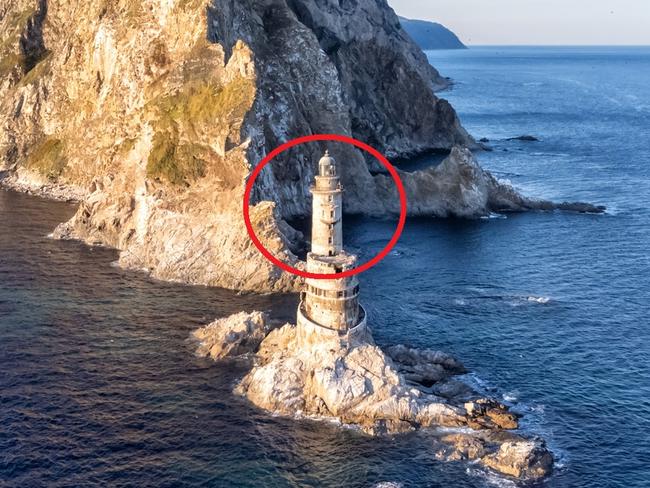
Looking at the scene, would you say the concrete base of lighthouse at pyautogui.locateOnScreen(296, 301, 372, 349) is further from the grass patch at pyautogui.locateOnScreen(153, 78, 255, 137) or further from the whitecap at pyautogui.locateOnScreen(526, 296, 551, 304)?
the grass patch at pyautogui.locateOnScreen(153, 78, 255, 137)

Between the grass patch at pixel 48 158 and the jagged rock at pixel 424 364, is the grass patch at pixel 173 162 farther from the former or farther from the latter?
the grass patch at pixel 48 158

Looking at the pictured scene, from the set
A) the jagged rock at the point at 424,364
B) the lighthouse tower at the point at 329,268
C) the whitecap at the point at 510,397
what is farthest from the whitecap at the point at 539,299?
the lighthouse tower at the point at 329,268

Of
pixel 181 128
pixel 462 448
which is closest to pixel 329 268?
pixel 462 448

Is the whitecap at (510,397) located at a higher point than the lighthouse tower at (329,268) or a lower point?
lower

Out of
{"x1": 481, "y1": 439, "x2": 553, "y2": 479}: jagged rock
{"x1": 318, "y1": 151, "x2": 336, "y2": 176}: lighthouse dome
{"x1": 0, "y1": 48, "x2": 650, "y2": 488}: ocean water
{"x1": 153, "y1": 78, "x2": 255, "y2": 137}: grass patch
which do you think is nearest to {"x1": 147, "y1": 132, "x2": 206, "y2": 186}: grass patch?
{"x1": 153, "y1": 78, "x2": 255, "y2": 137}: grass patch

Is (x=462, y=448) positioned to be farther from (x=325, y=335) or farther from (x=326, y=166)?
(x=326, y=166)
